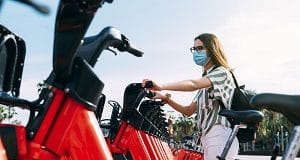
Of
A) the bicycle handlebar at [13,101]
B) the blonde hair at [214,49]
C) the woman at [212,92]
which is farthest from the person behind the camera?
the blonde hair at [214,49]

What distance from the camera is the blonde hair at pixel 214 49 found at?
4.62m

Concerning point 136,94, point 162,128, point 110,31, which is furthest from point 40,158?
point 162,128

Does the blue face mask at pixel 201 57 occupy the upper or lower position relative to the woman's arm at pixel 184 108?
upper

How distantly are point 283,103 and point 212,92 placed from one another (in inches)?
91.0

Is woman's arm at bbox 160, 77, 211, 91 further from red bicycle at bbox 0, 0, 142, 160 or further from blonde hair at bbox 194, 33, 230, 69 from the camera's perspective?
red bicycle at bbox 0, 0, 142, 160

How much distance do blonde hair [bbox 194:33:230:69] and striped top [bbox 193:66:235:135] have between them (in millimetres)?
86

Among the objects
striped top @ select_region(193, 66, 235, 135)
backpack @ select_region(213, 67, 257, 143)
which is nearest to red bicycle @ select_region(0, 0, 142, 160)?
striped top @ select_region(193, 66, 235, 135)

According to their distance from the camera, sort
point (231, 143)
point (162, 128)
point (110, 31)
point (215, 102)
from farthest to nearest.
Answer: point (162, 128), point (215, 102), point (231, 143), point (110, 31)

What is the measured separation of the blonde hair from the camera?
4617 mm

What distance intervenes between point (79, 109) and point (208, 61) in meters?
2.64

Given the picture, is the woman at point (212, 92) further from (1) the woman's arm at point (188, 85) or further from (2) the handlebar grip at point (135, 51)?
(2) the handlebar grip at point (135, 51)

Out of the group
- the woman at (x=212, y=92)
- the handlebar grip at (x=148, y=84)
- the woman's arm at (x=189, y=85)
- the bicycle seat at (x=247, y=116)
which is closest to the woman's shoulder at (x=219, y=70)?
the woman at (x=212, y=92)

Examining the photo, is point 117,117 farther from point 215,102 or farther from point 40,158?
point 40,158

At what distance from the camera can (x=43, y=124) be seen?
223 cm
